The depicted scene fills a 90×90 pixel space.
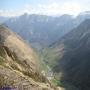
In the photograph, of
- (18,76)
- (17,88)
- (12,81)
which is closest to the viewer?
(17,88)

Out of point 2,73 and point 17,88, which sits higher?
point 2,73

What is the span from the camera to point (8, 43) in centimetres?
18712

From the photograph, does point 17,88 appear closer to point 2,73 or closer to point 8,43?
point 2,73

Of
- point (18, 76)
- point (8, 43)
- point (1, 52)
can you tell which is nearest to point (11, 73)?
point (18, 76)

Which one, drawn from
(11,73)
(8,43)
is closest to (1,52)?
(11,73)

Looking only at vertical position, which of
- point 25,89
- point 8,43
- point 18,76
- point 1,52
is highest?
point 8,43

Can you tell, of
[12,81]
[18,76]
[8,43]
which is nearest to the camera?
[12,81]

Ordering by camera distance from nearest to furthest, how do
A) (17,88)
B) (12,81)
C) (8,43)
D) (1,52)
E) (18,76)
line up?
(17,88), (12,81), (18,76), (1,52), (8,43)

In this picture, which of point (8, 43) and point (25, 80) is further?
point (8, 43)

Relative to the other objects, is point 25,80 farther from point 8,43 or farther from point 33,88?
point 8,43

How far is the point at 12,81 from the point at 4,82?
1614 mm

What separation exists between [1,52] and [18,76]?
49569 mm

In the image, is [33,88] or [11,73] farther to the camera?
[11,73]

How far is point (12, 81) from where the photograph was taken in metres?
46.8
